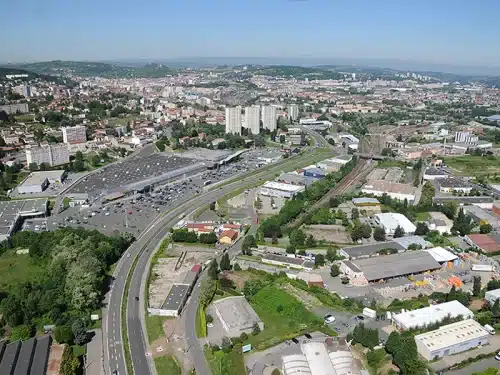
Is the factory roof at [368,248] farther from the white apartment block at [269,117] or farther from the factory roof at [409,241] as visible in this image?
the white apartment block at [269,117]

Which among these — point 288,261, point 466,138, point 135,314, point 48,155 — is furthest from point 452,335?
point 466,138

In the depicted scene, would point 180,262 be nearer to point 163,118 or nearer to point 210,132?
point 210,132

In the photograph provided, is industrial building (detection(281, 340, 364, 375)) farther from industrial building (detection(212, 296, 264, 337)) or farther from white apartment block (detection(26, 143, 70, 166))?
white apartment block (detection(26, 143, 70, 166))

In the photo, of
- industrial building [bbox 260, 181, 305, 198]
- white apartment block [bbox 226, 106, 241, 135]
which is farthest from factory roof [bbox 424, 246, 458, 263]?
white apartment block [bbox 226, 106, 241, 135]

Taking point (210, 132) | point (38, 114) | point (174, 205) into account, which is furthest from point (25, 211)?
point (38, 114)

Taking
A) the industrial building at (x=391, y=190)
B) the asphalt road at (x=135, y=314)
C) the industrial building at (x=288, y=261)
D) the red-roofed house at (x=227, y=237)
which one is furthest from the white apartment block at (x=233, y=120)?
the industrial building at (x=288, y=261)

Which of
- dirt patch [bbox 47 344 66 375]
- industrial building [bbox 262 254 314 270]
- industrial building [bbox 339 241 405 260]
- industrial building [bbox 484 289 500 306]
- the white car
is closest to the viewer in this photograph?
dirt patch [bbox 47 344 66 375]
